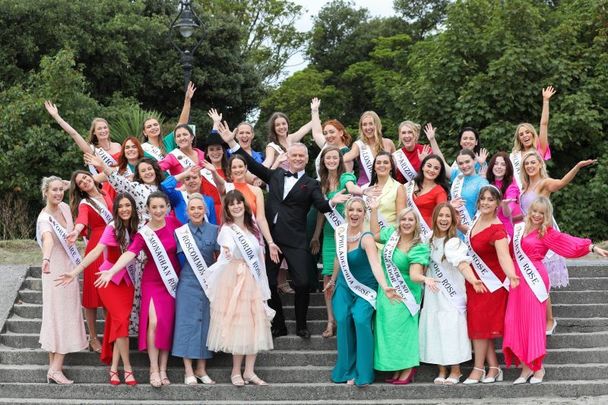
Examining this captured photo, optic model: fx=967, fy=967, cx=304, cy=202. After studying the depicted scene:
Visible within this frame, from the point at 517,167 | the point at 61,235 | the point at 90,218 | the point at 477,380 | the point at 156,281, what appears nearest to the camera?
the point at 477,380

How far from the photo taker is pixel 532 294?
27.4ft

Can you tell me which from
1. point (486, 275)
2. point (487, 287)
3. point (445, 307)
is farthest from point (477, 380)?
point (486, 275)

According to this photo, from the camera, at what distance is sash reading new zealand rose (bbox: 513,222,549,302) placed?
834 cm

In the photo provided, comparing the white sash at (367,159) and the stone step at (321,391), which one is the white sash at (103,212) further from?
the white sash at (367,159)

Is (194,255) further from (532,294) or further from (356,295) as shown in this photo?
(532,294)

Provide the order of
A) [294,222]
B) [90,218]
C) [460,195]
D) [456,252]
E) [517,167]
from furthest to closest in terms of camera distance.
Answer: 1. [517,167]
2. [460,195]
3. [294,222]
4. [90,218]
5. [456,252]

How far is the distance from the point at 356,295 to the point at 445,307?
779mm

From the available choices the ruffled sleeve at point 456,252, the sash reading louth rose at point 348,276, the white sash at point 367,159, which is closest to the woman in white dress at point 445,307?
the ruffled sleeve at point 456,252

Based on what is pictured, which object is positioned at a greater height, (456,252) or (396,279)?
(456,252)

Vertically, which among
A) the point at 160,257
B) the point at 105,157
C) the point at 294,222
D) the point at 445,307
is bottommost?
the point at 445,307

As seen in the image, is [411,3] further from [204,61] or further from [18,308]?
[18,308]

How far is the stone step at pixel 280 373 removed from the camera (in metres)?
8.62

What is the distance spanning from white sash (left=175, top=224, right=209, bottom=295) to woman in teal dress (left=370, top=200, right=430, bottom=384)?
5.03 feet

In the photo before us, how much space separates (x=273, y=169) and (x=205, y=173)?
72 centimetres
